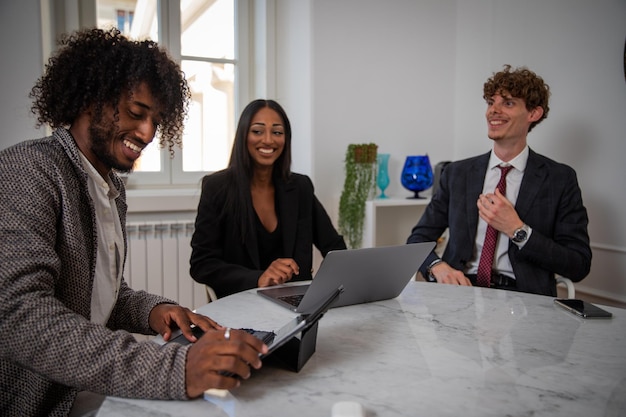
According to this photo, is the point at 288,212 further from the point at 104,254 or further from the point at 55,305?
the point at 55,305

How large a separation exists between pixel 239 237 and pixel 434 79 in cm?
201

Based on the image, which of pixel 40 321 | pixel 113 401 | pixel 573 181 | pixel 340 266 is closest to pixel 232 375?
pixel 113 401

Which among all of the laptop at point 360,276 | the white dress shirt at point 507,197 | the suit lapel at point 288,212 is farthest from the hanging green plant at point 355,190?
the laptop at point 360,276

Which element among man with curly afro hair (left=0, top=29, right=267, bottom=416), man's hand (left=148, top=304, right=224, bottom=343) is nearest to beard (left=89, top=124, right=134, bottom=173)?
man with curly afro hair (left=0, top=29, right=267, bottom=416)

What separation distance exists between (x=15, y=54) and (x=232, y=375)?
2.23 meters

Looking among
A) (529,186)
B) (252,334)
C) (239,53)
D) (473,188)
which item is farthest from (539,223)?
(239,53)

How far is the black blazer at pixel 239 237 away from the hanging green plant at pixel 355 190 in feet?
1.85

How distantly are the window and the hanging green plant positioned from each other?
2.92 ft

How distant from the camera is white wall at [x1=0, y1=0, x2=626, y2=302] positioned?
2357 millimetres

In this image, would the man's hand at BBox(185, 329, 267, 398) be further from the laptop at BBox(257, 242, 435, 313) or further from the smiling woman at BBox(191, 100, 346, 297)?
the smiling woman at BBox(191, 100, 346, 297)

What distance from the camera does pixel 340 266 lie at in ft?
3.93

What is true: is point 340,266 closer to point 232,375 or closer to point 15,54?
point 232,375

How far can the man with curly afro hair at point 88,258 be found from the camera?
0.81 meters

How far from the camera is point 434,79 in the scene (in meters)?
3.41
